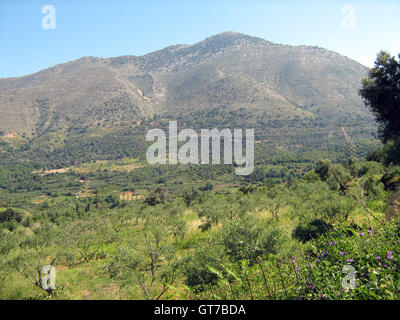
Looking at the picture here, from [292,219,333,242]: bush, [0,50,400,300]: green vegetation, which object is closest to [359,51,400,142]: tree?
[0,50,400,300]: green vegetation

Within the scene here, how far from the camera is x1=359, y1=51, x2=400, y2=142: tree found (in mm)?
14109

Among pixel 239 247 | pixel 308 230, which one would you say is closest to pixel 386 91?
pixel 308 230

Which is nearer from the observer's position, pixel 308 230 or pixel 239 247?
pixel 239 247

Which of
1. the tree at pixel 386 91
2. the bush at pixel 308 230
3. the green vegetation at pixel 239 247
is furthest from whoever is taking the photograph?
the tree at pixel 386 91

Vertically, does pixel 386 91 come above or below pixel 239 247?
above

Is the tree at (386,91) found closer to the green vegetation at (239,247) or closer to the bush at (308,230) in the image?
the green vegetation at (239,247)

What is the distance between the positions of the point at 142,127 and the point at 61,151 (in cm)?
5302

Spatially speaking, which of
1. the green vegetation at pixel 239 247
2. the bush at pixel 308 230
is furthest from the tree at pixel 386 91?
the bush at pixel 308 230

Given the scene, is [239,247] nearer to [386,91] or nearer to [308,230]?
[308,230]

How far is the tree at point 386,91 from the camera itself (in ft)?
46.3

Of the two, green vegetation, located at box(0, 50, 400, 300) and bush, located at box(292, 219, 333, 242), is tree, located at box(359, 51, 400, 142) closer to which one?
green vegetation, located at box(0, 50, 400, 300)

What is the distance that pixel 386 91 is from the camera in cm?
1433

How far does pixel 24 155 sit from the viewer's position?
486 ft
